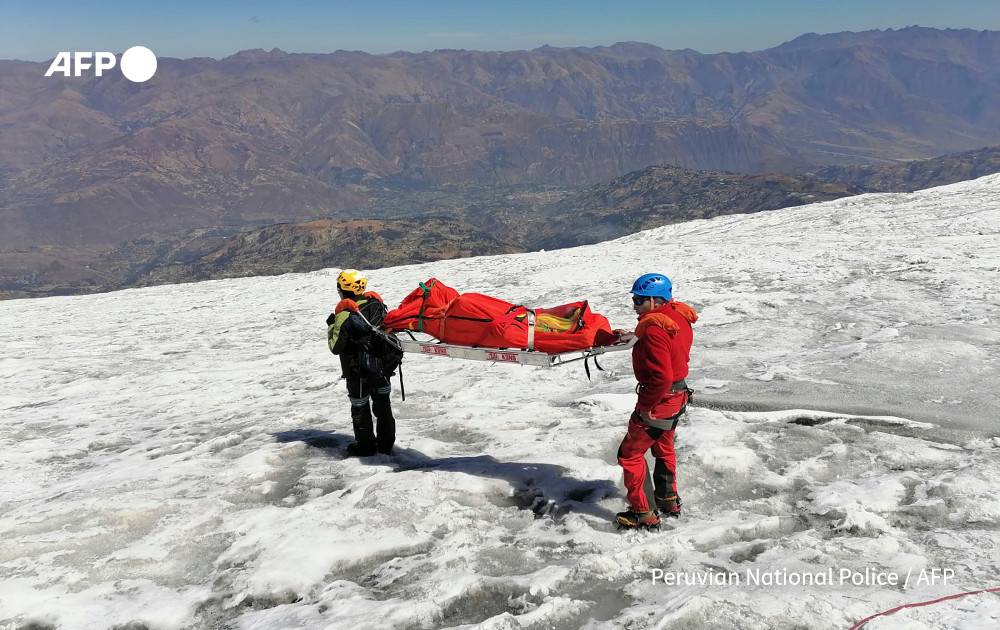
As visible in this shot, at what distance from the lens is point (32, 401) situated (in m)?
13.6

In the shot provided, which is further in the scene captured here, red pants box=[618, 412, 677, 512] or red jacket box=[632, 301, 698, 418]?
red pants box=[618, 412, 677, 512]

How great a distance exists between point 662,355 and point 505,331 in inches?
86.8

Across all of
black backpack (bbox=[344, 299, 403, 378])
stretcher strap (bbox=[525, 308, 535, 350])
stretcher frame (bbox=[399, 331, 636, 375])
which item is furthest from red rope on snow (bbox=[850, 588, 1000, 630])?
black backpack (bbox=[344, 299, 403, 378])

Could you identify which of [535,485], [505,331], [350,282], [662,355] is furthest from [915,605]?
[350,282]

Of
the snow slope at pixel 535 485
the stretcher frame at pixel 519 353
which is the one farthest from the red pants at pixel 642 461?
the stretcher frame at pixel 519 353

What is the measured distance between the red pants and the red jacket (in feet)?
0.80

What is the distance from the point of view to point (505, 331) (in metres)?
7.56

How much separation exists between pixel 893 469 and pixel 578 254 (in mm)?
20203

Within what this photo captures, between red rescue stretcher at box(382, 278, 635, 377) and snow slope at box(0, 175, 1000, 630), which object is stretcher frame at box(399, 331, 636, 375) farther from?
snow slope at box(0, 175, 1000, 630)

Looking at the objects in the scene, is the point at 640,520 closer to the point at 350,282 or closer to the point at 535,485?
the point at 535,485

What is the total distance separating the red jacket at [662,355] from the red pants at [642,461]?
24 cm

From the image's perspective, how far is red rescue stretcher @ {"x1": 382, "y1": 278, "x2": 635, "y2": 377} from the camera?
748 centimetres

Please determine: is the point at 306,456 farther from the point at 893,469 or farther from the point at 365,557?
the point at 893,469

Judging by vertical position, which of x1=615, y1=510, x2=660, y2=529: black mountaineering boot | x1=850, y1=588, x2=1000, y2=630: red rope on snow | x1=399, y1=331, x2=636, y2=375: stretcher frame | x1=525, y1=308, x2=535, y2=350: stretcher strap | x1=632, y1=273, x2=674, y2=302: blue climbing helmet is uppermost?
x1=632, y1=273, x2=674, y2=302: blue climbing helmet
